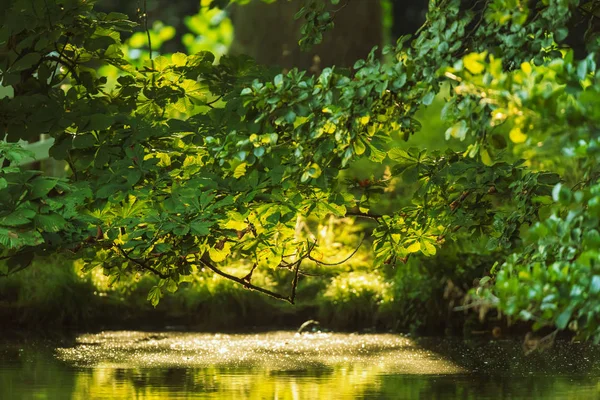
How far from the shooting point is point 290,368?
6383 mm

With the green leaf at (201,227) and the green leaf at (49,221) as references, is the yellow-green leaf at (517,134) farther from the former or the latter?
the green leaf at (49,221)

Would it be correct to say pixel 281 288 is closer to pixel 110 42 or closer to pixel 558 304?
pixel 110 42

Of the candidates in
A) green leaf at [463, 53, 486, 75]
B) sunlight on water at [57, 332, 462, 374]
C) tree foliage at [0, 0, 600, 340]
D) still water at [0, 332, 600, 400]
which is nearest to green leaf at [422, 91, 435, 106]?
tree foliage at [0, 0, 600, 340]

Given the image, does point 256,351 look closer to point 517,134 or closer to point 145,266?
point 145,266

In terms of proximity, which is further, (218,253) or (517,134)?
(218,253)

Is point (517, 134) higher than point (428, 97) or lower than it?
Answer: lower

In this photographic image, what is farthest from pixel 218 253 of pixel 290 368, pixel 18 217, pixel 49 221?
pixel 18 217

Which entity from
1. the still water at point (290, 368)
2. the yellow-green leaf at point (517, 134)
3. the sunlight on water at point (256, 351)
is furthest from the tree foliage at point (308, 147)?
the sunlight on water at point (256, 351)

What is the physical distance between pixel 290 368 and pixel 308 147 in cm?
245

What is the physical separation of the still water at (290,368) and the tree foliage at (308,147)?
655 mm

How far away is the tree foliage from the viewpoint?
3.37m

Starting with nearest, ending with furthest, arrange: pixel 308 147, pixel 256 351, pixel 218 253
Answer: pixel 308 147
pixel 218 253
pixel 256 351

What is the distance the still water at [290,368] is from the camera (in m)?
5.25

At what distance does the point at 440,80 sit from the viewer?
4.14m
